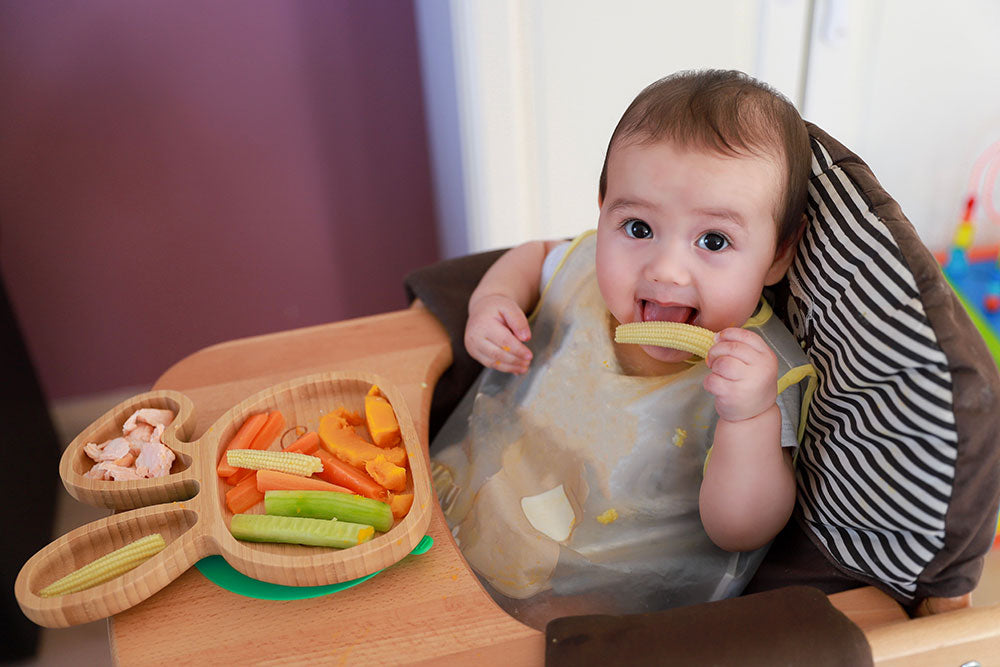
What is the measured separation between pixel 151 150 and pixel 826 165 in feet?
5.02

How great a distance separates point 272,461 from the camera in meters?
0.74

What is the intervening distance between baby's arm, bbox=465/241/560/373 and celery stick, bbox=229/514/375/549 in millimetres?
340

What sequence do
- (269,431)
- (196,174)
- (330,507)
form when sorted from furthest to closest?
(196,174), (269,431), (330,507)

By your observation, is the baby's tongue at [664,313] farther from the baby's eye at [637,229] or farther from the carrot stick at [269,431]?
the carrot stick at [269,431]

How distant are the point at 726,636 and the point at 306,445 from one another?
423 mm

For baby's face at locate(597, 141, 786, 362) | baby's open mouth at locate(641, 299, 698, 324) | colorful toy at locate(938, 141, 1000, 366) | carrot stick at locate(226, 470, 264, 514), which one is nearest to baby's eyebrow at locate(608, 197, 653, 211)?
baby's face at locate(597, 141, 786, 362)

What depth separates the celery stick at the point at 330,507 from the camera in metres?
0.69

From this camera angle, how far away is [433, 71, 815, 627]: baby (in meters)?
0.78

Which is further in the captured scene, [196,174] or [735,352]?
[196,174]

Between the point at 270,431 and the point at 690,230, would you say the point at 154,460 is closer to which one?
the point at 270,431

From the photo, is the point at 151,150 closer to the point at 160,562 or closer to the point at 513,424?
the point at 513,424

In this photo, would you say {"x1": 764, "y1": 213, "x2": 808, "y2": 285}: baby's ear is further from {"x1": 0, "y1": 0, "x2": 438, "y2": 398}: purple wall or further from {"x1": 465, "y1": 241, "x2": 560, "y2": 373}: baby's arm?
{"x1": 0, "y1": 0, "x2": 438, "y2": 398}: purple wall

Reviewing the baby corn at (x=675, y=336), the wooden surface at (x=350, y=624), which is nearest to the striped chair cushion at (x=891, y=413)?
the baby corn at (x=675, y=336)

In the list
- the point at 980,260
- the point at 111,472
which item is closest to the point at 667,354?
the point at 111,472
